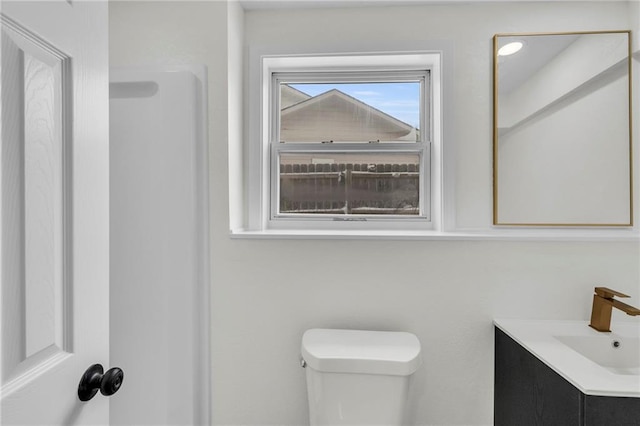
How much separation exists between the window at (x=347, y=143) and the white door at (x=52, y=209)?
921 mm

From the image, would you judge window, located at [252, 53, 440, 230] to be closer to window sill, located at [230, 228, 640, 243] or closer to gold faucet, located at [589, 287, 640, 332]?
window sill, located at [230, 228, 640, 243]

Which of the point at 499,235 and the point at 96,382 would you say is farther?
the point at 499,235

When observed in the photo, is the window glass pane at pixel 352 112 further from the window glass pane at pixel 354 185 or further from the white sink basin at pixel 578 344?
the white sink basin at pixel 578 344

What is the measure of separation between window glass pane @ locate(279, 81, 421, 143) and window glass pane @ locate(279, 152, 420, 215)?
0.09 metres

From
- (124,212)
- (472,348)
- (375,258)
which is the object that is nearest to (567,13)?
(375,258)

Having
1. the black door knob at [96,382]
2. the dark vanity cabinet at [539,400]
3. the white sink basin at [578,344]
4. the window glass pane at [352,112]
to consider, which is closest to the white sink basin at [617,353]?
the white sink basin at [578,344]

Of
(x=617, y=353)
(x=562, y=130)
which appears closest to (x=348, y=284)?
(x=617, y=353)

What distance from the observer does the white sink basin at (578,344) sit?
96 centimetres

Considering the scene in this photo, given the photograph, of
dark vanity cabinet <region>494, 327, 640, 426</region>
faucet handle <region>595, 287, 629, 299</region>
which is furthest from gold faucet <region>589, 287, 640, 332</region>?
dark vanity cabinet <region>494, 327, 640, 426</region>

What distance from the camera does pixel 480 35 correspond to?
4.60 ft

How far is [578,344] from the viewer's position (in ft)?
3.79

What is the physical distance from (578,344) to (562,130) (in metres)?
0.79

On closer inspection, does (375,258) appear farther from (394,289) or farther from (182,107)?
(182,107)

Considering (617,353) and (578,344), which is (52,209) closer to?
(578,344)
